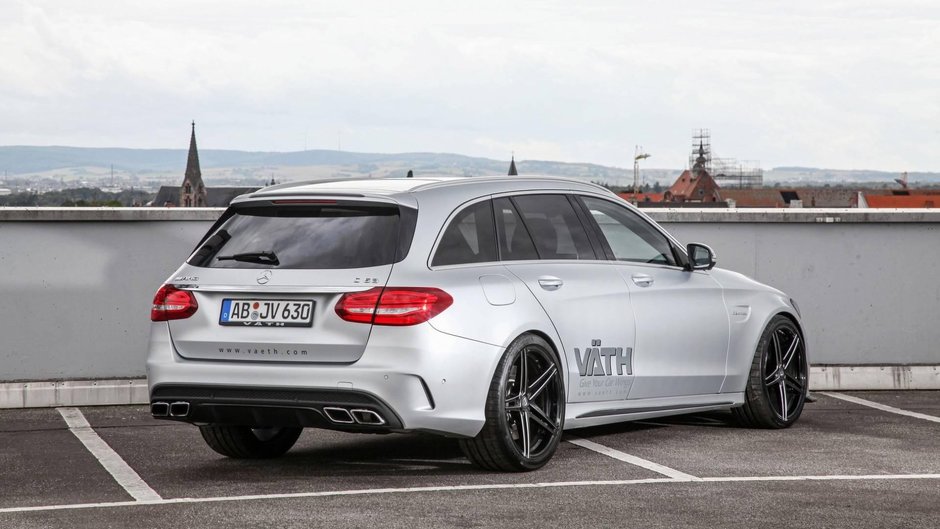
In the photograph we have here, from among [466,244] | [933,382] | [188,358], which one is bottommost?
[933,382]

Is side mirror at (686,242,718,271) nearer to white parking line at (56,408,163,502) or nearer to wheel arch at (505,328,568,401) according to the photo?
wheel arch at (505,328,568,401)

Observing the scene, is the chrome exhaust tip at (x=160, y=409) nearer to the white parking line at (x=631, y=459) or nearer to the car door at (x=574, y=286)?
the car door at (x=574, y=286)

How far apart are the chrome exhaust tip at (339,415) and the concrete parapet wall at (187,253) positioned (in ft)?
15.9

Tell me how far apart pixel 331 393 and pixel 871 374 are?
6.86 meters

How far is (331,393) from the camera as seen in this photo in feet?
21.7

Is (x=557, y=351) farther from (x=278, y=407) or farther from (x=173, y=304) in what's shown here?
(x=173, y=304)

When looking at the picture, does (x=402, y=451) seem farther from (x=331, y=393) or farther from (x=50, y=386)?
(x=50, y=386)

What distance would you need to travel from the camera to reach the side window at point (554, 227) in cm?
772

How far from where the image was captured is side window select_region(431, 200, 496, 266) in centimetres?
696

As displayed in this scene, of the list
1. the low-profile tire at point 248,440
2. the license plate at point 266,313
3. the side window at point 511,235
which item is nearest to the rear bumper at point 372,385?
the license plate at point 266,313

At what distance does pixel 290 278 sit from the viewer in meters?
6.77

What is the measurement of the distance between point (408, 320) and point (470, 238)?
0.79 m

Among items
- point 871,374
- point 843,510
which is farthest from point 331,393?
point 871,374

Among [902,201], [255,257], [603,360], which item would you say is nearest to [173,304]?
[255,257]
